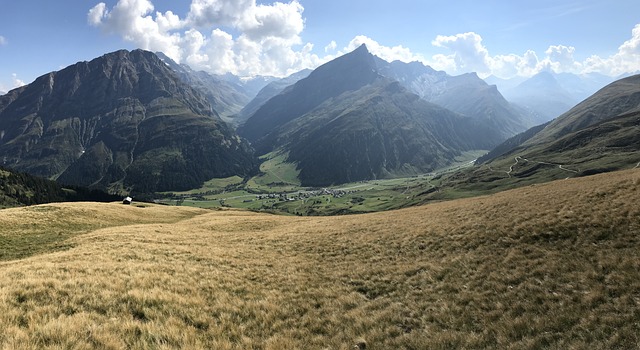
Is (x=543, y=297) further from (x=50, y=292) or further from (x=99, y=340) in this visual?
(x=50, y=292)

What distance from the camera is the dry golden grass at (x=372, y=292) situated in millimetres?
11477

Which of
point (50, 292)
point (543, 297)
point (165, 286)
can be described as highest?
point (50, 292)

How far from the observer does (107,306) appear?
13172 millimetres

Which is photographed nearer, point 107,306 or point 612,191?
point 107,306

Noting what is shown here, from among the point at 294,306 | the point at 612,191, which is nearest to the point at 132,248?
the point at 294,306

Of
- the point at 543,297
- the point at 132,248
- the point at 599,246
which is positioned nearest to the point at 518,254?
the point at 599,246

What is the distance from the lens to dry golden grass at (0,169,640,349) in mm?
11477

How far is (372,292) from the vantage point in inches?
717

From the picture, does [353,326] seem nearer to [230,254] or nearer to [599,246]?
[599,246]

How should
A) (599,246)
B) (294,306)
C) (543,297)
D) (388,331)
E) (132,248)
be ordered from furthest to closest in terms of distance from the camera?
1. (132,248)
2. (599,246)
3. (294,306)
4. (543,297)
5. (388,331)

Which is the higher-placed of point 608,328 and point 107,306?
point 107,306

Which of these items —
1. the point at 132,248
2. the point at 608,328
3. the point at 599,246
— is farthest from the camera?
the point at 132,248

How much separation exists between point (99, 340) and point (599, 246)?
2444cm

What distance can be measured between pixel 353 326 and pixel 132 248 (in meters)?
22.9
